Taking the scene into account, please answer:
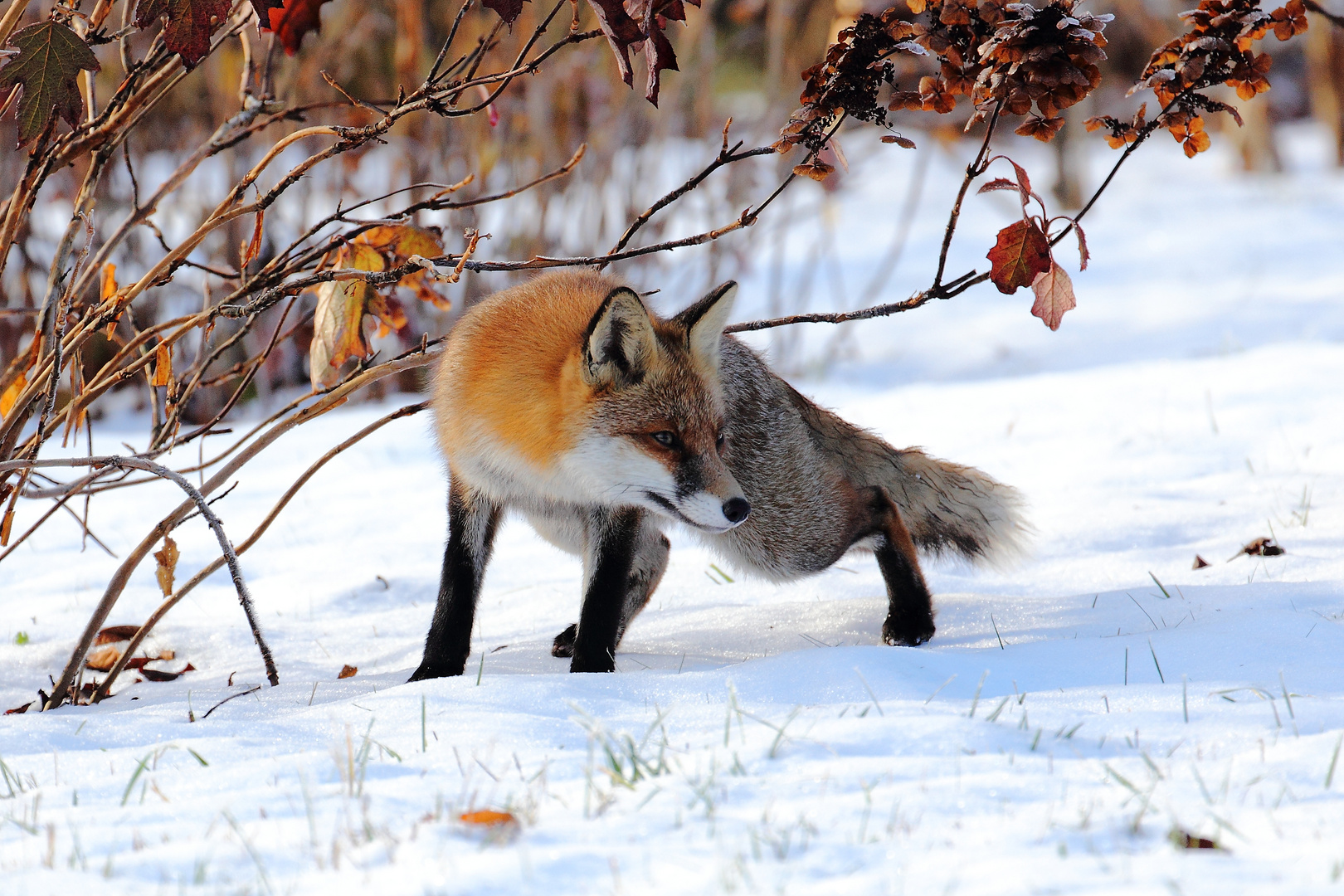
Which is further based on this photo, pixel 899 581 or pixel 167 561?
pixel 899 581

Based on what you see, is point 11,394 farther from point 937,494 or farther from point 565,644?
point 937,494

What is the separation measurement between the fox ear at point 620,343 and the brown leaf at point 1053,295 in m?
1.00

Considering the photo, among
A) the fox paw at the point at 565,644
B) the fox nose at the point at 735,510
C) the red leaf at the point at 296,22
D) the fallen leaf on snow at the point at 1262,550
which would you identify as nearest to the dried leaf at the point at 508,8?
the red leaf at the point at 296,22

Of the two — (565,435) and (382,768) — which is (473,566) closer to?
(565,435)

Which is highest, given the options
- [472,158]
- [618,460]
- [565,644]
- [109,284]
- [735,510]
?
[472,158]

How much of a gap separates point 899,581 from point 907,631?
208 millimetres

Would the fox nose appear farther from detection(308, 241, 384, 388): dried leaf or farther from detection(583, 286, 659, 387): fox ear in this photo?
detection(308, 241, 384, 388): dried leaf

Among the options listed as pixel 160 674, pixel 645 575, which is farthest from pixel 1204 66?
pixel 160 674

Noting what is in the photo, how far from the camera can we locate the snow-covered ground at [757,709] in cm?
182

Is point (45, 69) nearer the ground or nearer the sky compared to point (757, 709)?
nearer the sky

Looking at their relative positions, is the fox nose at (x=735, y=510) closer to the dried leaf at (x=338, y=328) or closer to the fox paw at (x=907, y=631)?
the fox paw at (x=907, y=631)

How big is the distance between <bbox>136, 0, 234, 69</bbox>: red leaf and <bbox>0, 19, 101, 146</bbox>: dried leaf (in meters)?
0.21

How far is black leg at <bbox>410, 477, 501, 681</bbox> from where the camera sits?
3.29 m

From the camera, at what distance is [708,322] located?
3432 mm
